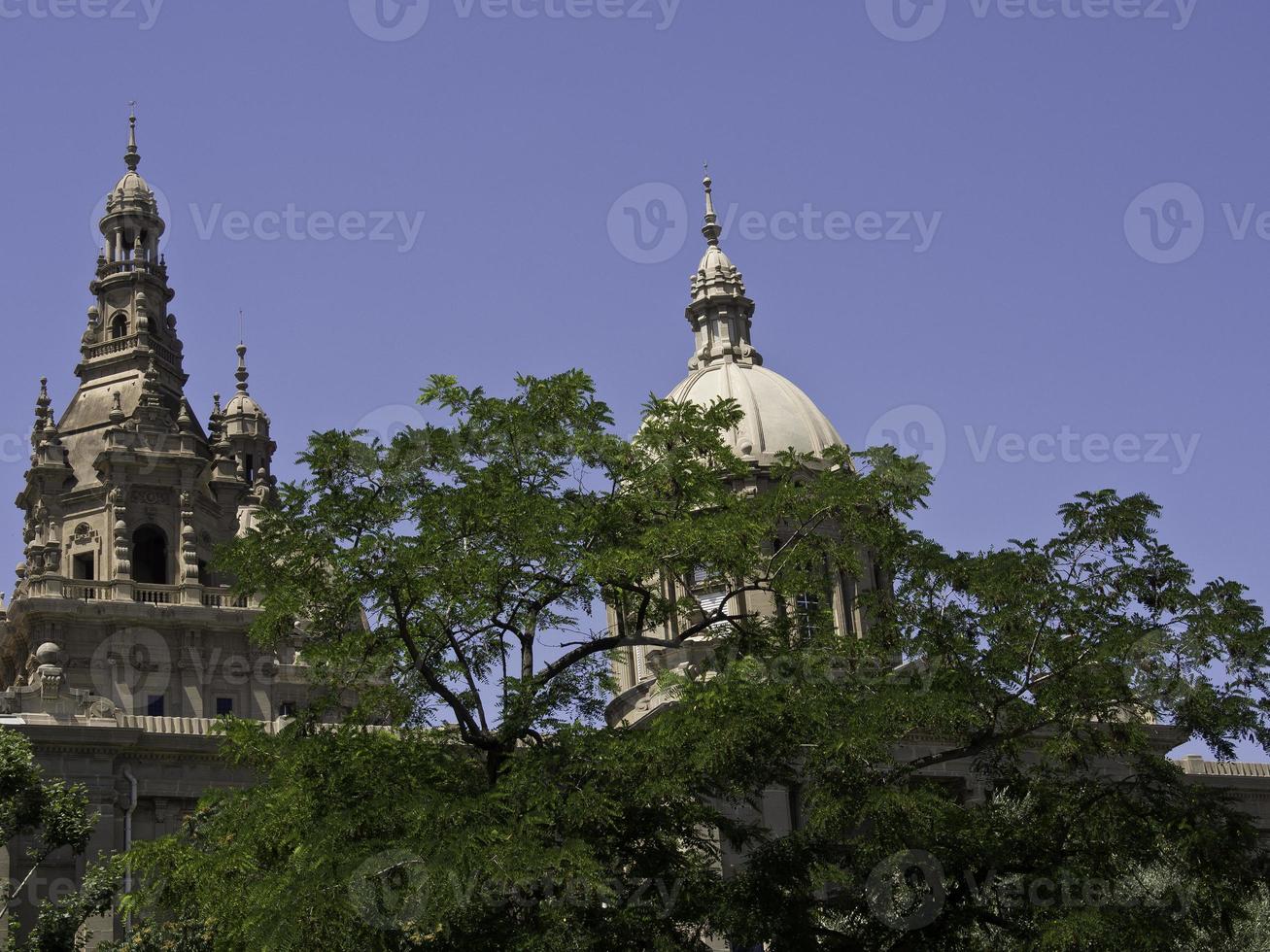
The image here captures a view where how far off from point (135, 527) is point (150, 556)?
241 centimetres

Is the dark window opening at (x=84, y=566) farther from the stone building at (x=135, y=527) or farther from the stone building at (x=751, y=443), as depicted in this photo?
the stone building at (x=751, y=443)

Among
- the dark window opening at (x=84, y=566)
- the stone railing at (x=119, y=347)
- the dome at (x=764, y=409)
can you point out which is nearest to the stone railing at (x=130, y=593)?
the dark window opening at (x=84, y=566)

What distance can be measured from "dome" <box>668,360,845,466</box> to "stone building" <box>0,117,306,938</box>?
19875 mm

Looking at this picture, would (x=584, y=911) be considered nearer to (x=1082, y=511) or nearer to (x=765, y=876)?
(x=765, y=876)

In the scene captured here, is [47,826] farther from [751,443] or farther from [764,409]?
[764,409]

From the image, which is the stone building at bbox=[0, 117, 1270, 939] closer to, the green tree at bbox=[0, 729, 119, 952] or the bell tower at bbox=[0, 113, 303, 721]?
the bell tower at bbox=[0, 113, 303, 721]

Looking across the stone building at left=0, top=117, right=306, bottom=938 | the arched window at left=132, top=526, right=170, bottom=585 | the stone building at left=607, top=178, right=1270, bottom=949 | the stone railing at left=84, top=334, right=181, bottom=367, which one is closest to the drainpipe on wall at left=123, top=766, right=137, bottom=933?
the stone building at left=0, top=117, right=306, bottom=938

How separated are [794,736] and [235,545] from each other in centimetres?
1077

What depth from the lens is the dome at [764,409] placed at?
77.9 m

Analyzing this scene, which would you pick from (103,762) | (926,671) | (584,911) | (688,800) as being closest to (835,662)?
(926,671)

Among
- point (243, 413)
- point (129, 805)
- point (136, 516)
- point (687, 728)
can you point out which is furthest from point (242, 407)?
point (687, 728)

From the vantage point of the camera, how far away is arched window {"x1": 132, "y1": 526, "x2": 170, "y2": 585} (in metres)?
83.5

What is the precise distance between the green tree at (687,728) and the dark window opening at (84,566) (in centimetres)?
4628

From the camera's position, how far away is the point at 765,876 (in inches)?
1388
